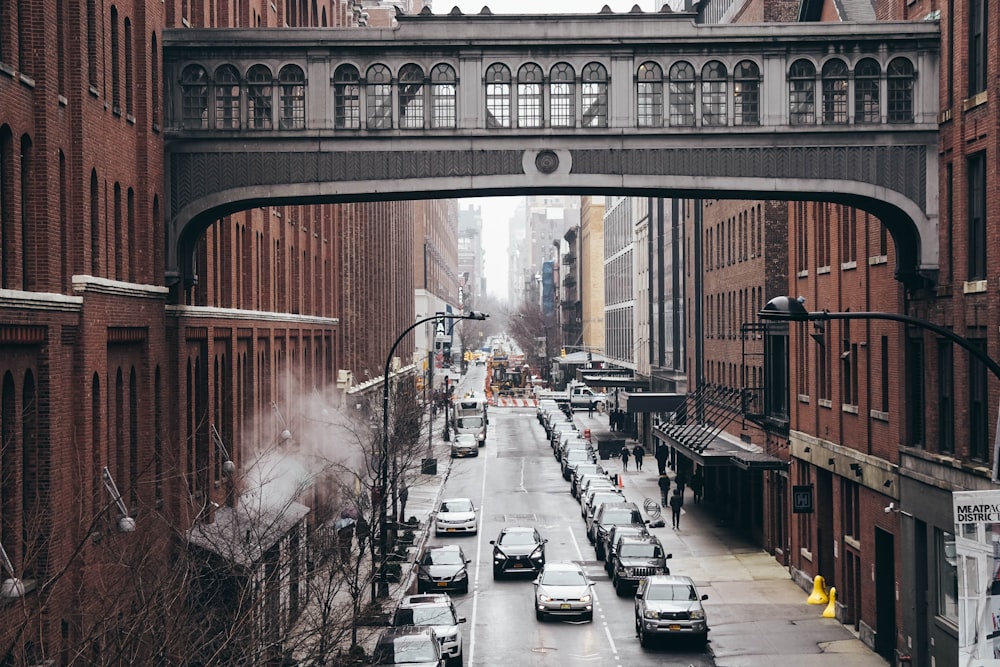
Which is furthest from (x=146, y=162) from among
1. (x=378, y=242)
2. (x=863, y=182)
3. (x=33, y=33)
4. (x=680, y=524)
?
(x=378, y=242)

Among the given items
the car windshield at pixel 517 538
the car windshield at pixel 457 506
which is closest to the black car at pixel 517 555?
the car windshield at pixel 517 538

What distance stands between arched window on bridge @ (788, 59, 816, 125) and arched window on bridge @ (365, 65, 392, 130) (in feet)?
27.4

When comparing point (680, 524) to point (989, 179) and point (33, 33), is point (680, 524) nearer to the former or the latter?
point (989, 179)

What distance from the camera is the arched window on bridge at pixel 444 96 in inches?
1123

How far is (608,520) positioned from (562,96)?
21.0 m

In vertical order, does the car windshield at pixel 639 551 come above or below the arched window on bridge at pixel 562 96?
below

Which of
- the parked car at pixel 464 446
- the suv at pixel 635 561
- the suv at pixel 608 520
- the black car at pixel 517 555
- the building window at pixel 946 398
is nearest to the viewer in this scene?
the building window at pixel 946 398

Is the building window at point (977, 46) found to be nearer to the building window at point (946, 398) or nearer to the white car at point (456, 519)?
the building window at point (946, 398)

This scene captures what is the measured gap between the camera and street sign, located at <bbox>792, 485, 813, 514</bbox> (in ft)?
122

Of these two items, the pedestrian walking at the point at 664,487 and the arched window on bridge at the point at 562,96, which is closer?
the arched window on bridge at the point at 562,96

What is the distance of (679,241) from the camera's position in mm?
72125

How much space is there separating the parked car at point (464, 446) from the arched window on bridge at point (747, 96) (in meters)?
51.9

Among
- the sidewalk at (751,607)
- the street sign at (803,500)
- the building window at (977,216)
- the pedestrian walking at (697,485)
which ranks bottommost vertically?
the sidewalk at (751,607)

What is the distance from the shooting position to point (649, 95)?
2861 centimetres
